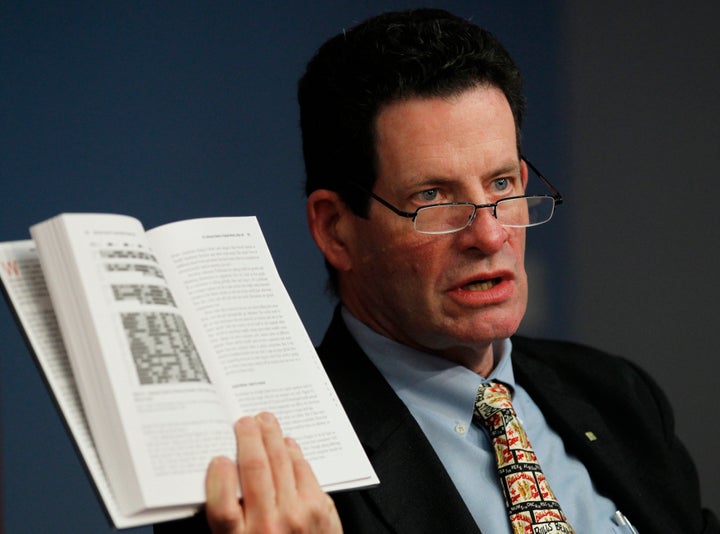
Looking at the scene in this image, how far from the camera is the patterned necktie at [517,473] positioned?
1.86 metres

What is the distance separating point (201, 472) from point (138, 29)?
1466 mm

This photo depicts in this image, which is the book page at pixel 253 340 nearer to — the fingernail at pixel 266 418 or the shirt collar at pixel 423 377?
the fingernail at pixel 266 418

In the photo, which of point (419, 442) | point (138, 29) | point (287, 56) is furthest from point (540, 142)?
point (419, 442)

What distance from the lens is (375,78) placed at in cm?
200

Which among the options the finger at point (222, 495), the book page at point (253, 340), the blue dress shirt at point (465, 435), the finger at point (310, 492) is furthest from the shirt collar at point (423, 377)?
the finger at point (222, 495)

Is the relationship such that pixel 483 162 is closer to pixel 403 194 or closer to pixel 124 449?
pixel 403 194

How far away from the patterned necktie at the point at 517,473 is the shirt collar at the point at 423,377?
1.5 inches

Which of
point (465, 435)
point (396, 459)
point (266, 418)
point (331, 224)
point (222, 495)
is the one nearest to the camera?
point (222, 495)

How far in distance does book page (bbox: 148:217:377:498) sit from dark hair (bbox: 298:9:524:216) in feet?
1.68

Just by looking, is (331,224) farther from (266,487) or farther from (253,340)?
(266,487)

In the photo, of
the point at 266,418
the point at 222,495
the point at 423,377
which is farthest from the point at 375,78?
the point at 222,495

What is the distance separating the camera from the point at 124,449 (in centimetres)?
128

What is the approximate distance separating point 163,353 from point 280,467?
0.22 metres

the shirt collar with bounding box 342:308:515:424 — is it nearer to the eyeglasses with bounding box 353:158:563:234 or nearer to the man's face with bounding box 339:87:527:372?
the man's face with bounding box 339:87:527:372
